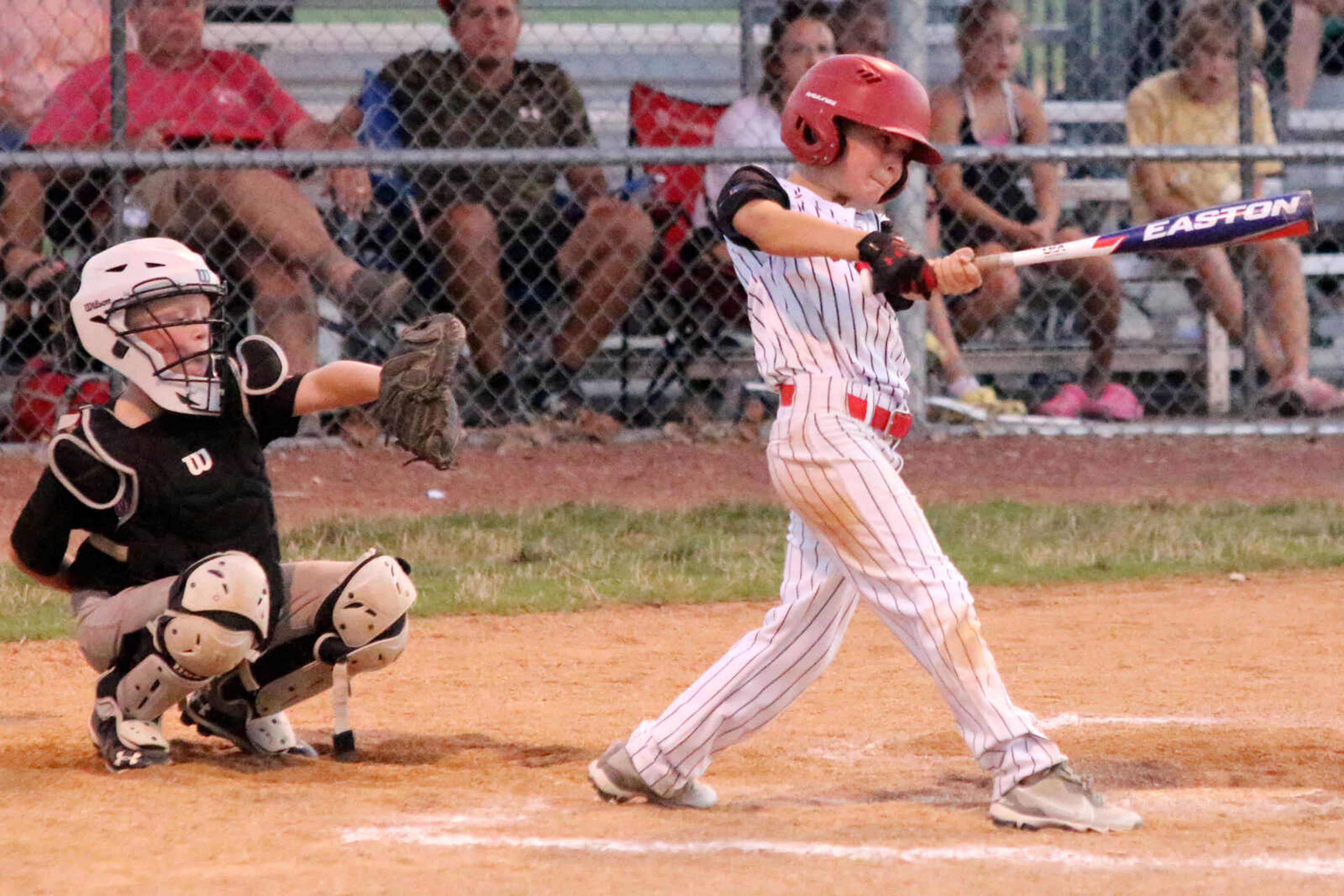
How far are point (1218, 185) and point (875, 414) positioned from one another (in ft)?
18.4

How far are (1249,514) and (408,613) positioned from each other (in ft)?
10.4

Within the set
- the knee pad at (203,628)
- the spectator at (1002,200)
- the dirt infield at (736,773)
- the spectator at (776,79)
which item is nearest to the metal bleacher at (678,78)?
the spectator at (1002,200)

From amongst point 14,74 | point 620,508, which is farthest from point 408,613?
point 14,74

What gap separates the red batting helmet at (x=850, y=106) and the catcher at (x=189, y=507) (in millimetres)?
796

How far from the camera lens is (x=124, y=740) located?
3.42 m

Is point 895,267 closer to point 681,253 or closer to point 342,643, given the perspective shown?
point 342,643

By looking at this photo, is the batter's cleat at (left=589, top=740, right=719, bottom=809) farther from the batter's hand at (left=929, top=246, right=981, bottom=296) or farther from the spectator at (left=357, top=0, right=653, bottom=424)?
the spectator at (left=357, top=0, right=653, bottom=424)

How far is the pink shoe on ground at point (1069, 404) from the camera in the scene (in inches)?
323

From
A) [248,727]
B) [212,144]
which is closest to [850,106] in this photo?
[248,727]

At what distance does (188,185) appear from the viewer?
22.8 ft

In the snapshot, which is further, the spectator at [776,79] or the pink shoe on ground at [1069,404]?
the pink shoe on ground at [1069,404]

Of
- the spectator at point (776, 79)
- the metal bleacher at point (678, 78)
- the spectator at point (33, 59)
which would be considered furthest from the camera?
the metal bleacher at point (678, 78)

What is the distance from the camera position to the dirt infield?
2678 millimetres

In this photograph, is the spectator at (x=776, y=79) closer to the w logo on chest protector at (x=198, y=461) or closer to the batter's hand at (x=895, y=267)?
the w logo on chest protector at (x=198, y=461)
